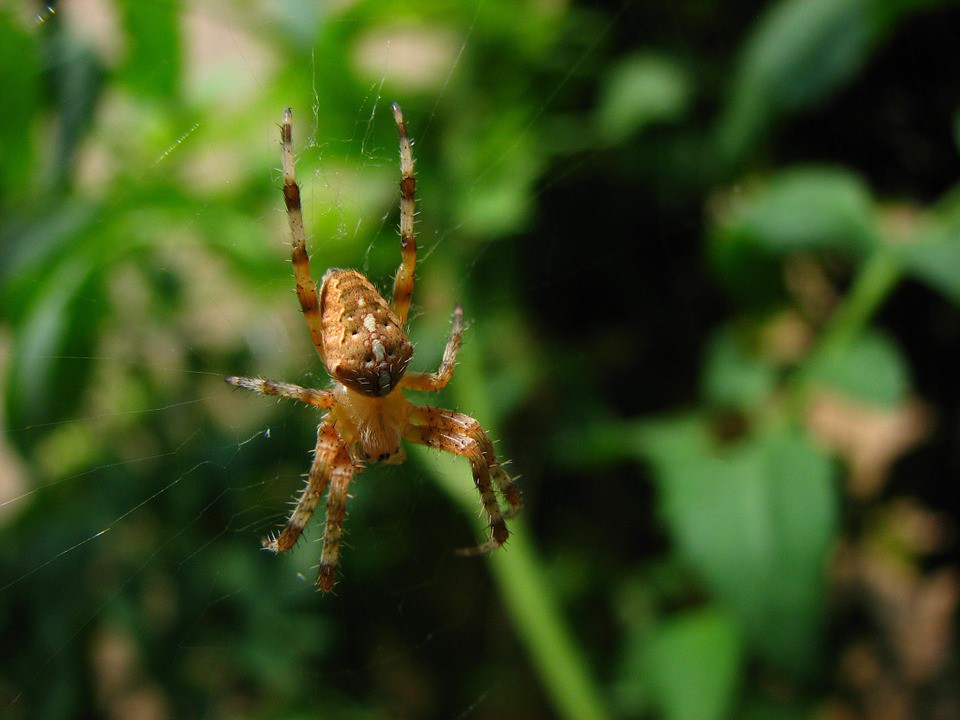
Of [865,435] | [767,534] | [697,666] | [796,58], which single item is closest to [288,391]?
[767,534]

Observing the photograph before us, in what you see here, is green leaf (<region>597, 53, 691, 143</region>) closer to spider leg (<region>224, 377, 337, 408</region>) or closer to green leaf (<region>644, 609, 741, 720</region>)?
spider leg (<region>224, 377, 337, 408</region>)

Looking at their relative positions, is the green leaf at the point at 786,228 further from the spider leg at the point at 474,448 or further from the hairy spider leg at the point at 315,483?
the hairy spider leg at the point at 315,483

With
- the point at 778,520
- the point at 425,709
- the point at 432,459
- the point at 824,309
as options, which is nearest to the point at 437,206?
the point at 432,459

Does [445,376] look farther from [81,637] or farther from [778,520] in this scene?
[81,637]

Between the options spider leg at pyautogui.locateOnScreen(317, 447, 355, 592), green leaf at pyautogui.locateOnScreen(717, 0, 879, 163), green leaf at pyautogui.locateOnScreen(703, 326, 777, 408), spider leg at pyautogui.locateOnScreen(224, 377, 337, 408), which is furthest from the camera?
green leaf at pyautogui.locateOnScreen(703, 326, 777, 408)

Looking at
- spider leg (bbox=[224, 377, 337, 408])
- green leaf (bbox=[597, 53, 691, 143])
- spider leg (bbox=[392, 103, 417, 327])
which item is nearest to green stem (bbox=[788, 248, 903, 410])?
green leaf (bbox=[597, 53, 691, 143])

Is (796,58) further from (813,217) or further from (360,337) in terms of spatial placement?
(360,337)

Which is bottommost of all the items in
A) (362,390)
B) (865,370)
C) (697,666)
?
(697,666)

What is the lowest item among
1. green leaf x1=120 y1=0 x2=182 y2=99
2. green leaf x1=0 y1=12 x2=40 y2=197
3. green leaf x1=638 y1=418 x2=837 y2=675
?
green leaf x1=638 y1=418 x2=837 y2=675
